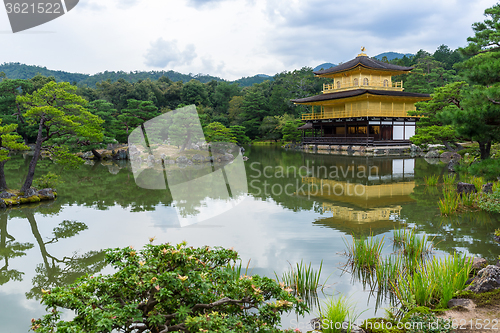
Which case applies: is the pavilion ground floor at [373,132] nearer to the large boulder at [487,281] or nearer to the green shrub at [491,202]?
the green shrub at [491,202]

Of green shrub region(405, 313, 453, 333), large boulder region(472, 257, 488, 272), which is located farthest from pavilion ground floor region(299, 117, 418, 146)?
green shrub region(405, 313, 453, 333)

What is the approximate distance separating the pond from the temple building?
1297 cm

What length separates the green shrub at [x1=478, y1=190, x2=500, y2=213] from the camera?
658 centimetres

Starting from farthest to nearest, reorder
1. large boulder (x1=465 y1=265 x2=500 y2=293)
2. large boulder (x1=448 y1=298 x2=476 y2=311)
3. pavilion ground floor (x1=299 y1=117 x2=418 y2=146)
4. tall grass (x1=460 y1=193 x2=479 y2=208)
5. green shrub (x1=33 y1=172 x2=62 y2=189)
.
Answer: pavilion ground floor (x1=299 y1=117 x2=418 y2=146) < green shrub (x1=33 y1=172 x2=62 y2=189) < tall grass (x1=460 y1=193 x2=479 y2=208) < large boulder (x1=465 y1=265 x2=500 y2=293) < large boulder (x1=448 y1=298 x2=476 y2=311)

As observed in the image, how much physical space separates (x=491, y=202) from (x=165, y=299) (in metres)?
7.17

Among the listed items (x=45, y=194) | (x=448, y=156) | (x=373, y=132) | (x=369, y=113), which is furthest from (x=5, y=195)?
(x=373, y=132)

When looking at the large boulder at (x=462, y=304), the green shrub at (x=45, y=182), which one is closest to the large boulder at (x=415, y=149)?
the green shrub at (x=45, y=182)

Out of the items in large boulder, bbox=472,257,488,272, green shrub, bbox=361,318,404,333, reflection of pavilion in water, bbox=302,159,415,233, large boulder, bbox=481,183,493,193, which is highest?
large boulder, bbox=481,183,493,193

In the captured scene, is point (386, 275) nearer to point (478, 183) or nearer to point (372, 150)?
point (478, 183)

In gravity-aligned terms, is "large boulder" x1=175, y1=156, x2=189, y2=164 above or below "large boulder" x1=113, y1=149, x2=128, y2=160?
below

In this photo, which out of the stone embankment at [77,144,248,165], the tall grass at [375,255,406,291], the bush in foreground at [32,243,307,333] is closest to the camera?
the bush in foreground at [32,243,307,333]

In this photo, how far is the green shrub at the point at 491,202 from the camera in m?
6.58

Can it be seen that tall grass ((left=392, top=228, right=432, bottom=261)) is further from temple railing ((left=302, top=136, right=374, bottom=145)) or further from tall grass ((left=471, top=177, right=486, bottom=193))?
temple railing ((left=302, top=136, right=374, bottom=145))

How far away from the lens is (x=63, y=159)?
30.6ft
